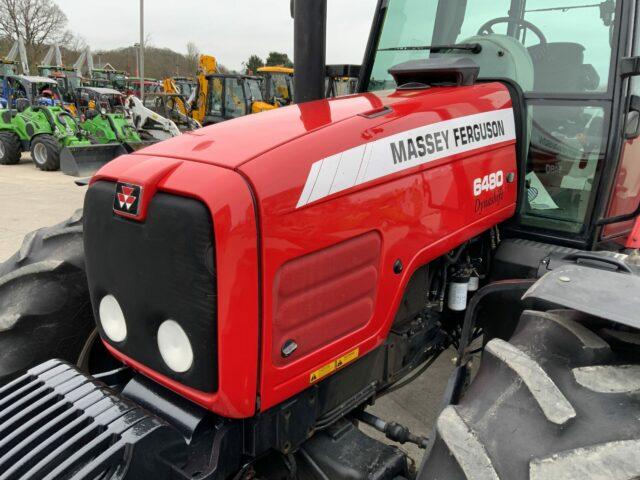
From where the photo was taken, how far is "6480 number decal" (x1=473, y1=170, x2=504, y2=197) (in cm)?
188

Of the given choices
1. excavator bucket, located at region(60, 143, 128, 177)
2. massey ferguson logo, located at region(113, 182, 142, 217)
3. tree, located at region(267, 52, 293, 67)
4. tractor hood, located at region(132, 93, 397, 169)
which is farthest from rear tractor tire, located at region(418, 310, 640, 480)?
tree, located at region(267, 52, 293, 67)

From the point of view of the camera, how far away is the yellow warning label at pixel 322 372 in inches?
57.9

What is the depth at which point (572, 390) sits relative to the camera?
125 cm

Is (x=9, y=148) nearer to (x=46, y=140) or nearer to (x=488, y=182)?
(x=46, y=140)

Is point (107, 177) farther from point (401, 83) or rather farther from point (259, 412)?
point (401, 83)

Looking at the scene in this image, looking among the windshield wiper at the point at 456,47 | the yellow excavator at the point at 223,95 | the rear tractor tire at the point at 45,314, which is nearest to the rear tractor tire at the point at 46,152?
the yellow excavator at the point at 223,95

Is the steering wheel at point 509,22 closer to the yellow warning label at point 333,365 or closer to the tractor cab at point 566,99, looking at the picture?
the tractor cab at point 566,99

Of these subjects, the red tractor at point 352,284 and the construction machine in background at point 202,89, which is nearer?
the red tractor at point 352,284

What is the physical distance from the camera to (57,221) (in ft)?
22.3

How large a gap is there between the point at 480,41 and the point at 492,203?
70 centimetres

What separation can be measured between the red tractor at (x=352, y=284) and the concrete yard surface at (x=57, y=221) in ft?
2.47

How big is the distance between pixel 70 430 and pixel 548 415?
109 centimetres

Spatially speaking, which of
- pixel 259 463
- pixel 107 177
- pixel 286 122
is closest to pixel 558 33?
pixel 286 122

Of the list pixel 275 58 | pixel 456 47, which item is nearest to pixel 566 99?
pixel 456 47
